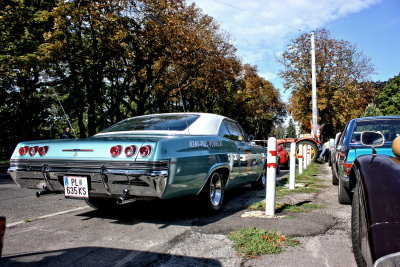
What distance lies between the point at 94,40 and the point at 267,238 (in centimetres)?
1523

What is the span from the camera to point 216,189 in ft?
15.5

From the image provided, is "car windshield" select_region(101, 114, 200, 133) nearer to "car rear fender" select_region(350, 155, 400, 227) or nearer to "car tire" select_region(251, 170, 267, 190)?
"car rear fender" select_region(350, 155, 400, 227)

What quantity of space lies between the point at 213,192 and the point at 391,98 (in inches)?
2430

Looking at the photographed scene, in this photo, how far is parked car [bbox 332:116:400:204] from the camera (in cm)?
482

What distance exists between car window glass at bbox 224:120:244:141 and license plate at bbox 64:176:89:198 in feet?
7.61

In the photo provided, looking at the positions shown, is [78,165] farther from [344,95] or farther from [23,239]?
[344,95]

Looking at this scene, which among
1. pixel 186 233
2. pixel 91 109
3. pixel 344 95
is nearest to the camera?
pixel 186 233

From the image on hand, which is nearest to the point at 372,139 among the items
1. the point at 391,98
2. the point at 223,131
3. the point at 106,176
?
the point at 223,131

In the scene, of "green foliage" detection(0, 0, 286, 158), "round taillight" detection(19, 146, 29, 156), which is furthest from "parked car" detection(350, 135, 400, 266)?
"green foliage" detection(0, 0, 286, 158)

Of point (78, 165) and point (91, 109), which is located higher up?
point (91, 109)

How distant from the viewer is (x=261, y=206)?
16.7 ft

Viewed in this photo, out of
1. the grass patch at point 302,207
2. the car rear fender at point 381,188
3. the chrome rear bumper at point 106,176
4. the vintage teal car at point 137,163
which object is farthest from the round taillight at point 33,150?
the car rear fender at point 381,188

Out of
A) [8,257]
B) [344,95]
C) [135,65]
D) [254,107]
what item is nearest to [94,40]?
[135,65]

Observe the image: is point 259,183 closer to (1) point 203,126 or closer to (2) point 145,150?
(1) point 203,126
